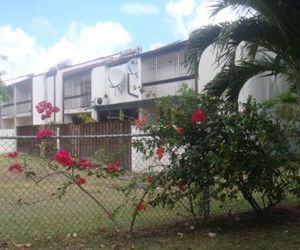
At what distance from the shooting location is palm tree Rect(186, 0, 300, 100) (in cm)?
735

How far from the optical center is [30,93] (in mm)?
41031

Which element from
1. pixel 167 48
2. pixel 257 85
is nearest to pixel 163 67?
pixel 167 48

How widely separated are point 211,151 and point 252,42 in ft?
8.23

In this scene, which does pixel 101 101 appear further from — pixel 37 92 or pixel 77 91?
pixel 37 92

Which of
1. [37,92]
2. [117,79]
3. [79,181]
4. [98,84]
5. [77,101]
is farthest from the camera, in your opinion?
[37,92]

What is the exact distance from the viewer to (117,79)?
85.3 ft

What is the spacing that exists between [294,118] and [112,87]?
19.4 metres

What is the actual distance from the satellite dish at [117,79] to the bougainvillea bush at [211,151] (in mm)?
19038

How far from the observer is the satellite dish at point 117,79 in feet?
84.6

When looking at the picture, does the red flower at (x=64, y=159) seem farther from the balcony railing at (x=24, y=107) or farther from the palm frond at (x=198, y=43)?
the balcony railing at (x=24, y=107)

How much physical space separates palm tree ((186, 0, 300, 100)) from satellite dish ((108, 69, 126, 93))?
55.4ft

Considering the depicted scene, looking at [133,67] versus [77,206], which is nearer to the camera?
[77,206]

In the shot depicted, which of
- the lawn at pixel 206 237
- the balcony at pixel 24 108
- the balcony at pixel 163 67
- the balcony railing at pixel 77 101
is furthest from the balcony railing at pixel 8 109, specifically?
the lawn at pixel 206 237

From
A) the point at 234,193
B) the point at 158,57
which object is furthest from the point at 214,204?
the point at 158,57
